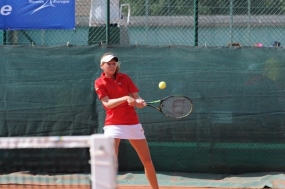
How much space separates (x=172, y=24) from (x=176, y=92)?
2.22 meters

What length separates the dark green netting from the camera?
793cm

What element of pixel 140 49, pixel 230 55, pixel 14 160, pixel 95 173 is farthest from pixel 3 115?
pixel 95 173

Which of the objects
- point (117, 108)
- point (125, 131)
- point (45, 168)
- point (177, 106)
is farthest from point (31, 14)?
point (125, 131)

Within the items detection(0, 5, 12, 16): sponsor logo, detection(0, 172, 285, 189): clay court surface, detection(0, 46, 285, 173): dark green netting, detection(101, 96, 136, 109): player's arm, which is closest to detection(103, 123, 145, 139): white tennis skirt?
detection(101, 96, 136, 109): player's arm

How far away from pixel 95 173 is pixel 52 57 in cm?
541

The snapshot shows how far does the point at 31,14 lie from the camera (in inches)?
322

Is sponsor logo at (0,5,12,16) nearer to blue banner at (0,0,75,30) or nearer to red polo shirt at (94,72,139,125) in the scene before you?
blue banner at (0,0,75,30)

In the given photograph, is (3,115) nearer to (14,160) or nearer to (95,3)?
(14,160)

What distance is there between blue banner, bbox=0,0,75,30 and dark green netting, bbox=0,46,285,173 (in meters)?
0.31

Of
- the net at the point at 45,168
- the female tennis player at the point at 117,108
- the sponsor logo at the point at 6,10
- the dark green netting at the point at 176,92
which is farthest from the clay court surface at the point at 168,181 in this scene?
the sponsor logo at the point at 6,10

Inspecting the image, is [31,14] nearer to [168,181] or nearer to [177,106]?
[177,106]

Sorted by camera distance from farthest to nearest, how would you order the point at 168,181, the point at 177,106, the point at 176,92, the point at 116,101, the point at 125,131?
the point at 176,92 → the point at 168,181 → the point at 177,106 → the point at 125,131 → the point at 116,101

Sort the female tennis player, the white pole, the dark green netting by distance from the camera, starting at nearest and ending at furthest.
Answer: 1. the white pole
2. the female tennis player
3. the dark green netting

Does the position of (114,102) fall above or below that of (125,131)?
above
